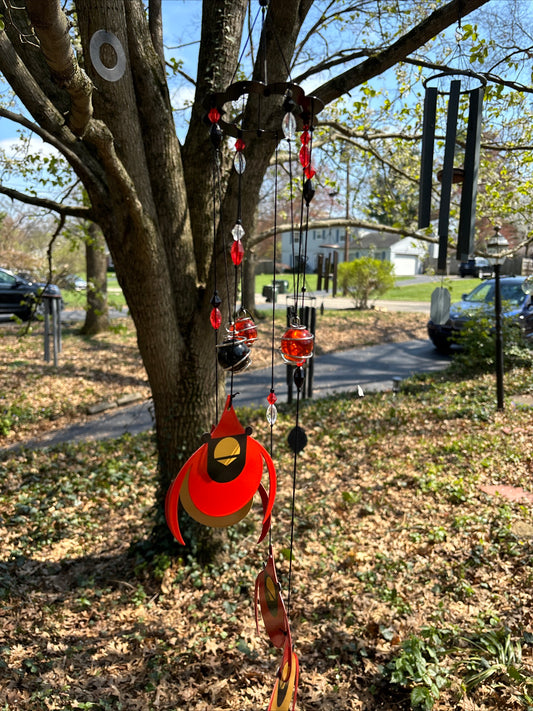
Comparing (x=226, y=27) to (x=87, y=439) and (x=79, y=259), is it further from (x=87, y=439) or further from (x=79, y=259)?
(x=79, y=259)

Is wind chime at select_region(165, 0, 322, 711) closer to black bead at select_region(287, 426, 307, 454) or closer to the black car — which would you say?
black bead at select_region(287, 426, 307, 454)

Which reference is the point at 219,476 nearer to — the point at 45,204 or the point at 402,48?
the point at 402,48

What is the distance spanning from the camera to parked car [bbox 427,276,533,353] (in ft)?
30.8

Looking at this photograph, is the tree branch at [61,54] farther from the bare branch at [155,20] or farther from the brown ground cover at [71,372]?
the brown ground cover at [71,372]

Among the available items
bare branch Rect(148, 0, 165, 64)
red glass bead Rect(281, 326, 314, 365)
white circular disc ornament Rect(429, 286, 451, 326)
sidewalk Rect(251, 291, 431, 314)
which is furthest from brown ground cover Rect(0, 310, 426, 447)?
sidewalk Rect(251, 291, 431, 314)

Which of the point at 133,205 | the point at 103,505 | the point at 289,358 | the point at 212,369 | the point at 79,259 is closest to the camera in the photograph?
the point at 289,358

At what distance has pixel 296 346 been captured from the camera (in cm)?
171

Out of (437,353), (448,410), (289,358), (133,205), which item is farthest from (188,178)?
(437,353)

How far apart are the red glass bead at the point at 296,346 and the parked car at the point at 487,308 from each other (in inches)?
243

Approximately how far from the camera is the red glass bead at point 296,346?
171 centimetres

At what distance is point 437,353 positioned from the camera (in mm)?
12539

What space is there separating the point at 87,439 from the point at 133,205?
4673mm

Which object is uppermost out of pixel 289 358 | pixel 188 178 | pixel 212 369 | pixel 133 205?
pixel 188 178

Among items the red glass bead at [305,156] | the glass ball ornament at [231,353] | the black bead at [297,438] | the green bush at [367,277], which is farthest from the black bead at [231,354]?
the green bush at [367,277]
